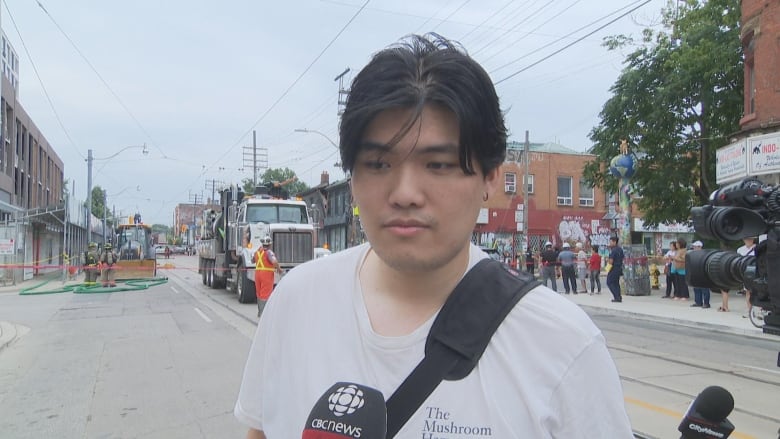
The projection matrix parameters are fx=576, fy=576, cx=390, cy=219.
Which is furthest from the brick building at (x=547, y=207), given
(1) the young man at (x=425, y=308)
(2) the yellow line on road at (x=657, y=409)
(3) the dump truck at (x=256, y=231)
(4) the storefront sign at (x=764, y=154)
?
(1) the young man at (x=425, y=308)

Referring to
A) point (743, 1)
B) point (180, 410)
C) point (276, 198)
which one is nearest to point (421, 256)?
point (180, 410)

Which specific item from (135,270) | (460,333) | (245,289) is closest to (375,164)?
(460,333)

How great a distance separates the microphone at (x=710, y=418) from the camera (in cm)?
197

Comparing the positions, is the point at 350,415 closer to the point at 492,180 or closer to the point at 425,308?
the point at 425,308

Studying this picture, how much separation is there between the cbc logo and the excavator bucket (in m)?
27.3

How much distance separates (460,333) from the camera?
1265 mm

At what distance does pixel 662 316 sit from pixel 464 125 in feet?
44.2

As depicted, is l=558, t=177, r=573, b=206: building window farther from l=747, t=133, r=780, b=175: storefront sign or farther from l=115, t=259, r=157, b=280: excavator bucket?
l=115, t=259, r=157, b=280: excavator bucket

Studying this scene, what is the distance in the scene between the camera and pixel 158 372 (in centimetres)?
755

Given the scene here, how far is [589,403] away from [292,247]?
54.4ft

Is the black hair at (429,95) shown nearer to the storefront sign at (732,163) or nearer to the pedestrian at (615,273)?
the pedestrian at (615,273)

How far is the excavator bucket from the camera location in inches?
1025

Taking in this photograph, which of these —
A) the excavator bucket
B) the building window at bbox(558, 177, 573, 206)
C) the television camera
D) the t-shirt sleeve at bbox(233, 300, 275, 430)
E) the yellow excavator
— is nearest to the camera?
the t-shirt sleeve at bbox(233, 300, 275, 430)

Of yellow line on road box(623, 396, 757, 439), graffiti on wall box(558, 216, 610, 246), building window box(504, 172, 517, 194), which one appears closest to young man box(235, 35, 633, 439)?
yellow line on road box(623, 396, 757, 439)
